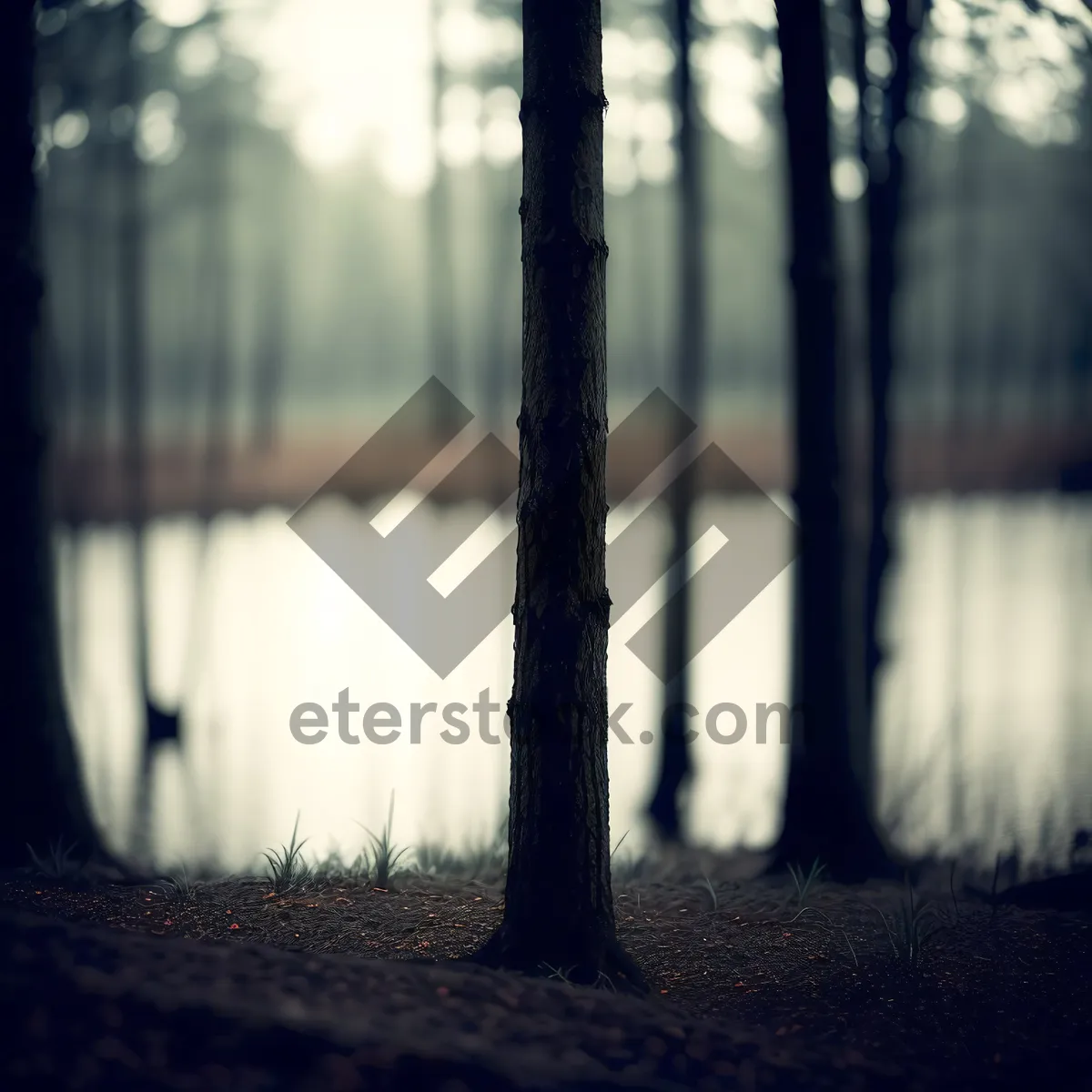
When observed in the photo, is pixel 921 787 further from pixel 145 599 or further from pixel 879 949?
pixel 145 599

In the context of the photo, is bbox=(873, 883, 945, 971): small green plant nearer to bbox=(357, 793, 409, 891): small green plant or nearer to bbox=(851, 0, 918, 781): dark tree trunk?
bbox=(851, 0, 918, 781): dark tree trunk

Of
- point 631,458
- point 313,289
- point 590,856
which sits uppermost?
point 313,289

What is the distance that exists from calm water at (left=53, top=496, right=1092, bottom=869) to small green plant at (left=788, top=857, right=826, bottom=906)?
834mm

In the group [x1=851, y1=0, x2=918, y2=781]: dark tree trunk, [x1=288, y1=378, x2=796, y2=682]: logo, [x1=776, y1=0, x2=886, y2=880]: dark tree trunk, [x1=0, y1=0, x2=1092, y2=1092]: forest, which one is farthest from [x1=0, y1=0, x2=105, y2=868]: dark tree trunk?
[x1=851, y1=0, x2=918, y2=781]: dark tree trunk

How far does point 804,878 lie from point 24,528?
437 cm

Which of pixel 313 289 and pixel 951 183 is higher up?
pixel 313 289

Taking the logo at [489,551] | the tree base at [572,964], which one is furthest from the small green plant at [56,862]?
the logo at [489,551]

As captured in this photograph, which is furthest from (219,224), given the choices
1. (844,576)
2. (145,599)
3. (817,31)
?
(844,576)

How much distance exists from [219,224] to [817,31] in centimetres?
622

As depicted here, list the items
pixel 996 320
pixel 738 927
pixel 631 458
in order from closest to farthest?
pixel 738 927 → pixel 996 320 → pixel 631 458

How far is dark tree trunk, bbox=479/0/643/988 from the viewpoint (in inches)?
134

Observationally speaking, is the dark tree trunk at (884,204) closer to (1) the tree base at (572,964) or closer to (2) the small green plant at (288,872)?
(1) the tree base at (572,964)

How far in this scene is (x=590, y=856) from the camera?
3.50 metres

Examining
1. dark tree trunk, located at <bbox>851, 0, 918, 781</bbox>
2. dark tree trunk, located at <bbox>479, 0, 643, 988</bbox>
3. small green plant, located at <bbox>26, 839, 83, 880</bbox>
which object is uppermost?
dark tree trunk, located at <bbox>851, 0, 918, 781</bbox>
